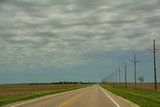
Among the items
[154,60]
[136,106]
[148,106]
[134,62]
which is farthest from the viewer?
[134,62]

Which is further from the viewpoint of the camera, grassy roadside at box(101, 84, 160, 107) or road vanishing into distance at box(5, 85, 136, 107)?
grassy roadside at box(101, 84, 160, 107)

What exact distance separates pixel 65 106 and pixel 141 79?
38107 millimetres

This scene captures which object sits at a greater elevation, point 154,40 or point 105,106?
point 154,40

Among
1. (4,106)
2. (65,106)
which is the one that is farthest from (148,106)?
(4,106)

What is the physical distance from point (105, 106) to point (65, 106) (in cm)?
268

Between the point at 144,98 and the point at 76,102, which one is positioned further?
the point at 144,98

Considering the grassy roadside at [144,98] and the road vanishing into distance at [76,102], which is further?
the grassy roadside at [144,98]

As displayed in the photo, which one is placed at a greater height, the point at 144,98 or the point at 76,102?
the point at 144,98

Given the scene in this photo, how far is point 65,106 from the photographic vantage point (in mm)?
25812

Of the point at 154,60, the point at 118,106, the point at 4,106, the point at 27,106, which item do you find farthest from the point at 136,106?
the point at 154,60

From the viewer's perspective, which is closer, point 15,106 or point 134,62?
point 15,106

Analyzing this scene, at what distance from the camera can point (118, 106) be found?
25.8 metres

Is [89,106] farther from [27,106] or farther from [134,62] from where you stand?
[134,62]

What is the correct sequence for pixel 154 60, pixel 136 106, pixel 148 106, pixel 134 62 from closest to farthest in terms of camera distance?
pixel 148 106
pixel 136 106
pixel 154 60
pixel 134 62
